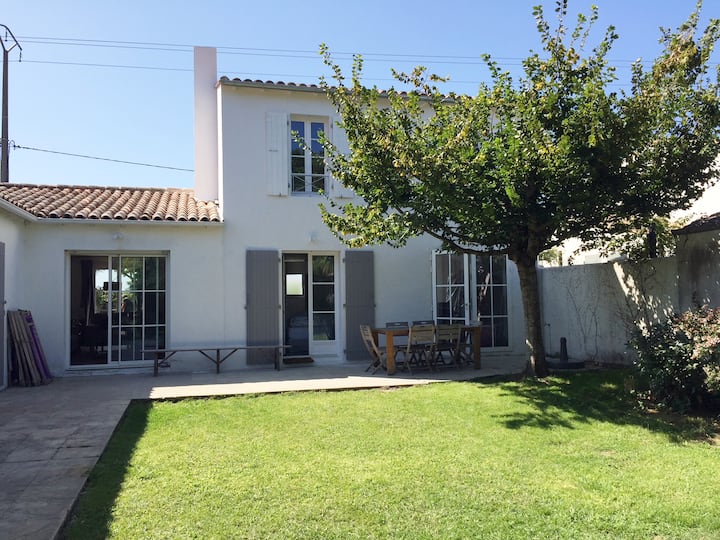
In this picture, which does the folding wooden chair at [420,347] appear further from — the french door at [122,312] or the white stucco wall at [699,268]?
the french door at [122,312]

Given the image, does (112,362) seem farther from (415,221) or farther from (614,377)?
(614,377)

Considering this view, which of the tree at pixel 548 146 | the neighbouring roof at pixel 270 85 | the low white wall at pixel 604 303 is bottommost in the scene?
the low white wall at pixel 604 303

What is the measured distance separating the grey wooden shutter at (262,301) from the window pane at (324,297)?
2.94 ft

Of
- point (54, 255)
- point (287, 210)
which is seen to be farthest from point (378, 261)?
point (54, 255)

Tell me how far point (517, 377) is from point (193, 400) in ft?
15.8

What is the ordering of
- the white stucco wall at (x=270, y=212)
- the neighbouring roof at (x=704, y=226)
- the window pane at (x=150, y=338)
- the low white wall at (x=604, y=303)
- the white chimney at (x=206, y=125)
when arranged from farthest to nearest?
the white chimney at (x=206, y=125)
the white stucco wall at (x=270, y=212)
the window pane at (x=150, y=338)
the low white wall at (x=604, y=303)
the neighbouring roof at (x=704, y=226)

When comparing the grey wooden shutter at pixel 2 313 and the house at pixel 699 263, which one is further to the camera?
the grey wooden shutter at pixel 2 313

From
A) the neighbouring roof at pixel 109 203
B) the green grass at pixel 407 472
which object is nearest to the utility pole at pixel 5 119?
the neighbouring roof at pixel 109 203

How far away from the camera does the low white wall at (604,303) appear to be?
845cm

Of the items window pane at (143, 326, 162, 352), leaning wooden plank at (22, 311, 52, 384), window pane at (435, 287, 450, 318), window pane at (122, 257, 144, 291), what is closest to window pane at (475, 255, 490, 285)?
window pane at (435, 287, 450, 318)

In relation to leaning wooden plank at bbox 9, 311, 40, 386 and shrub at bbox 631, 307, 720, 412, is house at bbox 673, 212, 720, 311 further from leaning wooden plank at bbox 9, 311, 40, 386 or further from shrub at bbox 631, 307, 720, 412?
leaning wooden plank at bbox 9, 311, 40, 386

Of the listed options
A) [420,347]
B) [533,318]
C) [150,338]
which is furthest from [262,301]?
[533,318]

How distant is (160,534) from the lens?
10.9ft

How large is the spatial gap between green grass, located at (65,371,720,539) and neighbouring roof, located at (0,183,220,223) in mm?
4190
